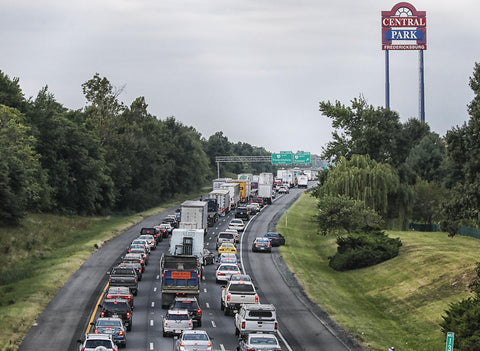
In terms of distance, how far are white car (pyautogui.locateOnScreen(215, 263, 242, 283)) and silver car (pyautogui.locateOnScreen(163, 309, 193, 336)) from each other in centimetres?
1765

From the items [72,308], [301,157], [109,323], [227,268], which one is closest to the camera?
[109,323]

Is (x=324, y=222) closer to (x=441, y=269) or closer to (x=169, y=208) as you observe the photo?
(x=441, y=269)

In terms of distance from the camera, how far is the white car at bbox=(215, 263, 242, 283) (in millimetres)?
53994

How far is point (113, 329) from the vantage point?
33344 millimetres

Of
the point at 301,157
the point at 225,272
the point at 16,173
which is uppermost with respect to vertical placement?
the point at 301,157

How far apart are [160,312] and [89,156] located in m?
75.8

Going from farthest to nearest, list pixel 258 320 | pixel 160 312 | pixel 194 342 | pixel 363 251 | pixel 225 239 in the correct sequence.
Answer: pixel 225 239 < pixel 363 251 < pixel 160 312 < pixel 258 320 < pixel 194 342

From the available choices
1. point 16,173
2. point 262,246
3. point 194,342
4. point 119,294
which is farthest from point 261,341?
point 16,173

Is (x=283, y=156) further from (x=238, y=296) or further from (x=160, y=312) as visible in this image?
(x=238, y=296)

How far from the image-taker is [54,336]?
36.8 m

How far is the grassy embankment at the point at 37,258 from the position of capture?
135 feet

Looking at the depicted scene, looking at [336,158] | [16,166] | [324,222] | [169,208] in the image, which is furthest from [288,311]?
[169,208]

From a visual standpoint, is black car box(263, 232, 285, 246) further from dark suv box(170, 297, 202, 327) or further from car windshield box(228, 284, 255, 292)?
dark suv box(170, 297, 202, 327)

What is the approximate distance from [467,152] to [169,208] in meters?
90.5
